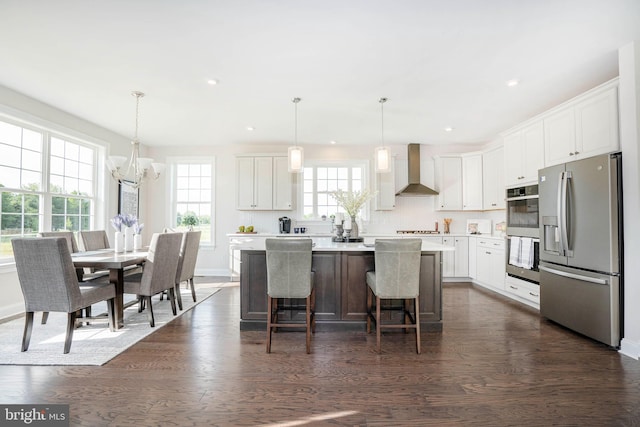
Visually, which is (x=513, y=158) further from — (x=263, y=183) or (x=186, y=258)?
(x=186, y=258)

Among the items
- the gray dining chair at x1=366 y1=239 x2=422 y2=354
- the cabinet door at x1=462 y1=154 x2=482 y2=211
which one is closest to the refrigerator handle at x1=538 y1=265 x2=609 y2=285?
the gray dining chair at x1=366 y1=239 x2=422 y2=354

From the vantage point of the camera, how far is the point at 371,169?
20.2ft

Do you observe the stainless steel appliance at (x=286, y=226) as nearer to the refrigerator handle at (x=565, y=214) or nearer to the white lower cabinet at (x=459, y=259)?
the white lower cabinet at (x=459, y=259)

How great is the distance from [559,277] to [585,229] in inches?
24.8

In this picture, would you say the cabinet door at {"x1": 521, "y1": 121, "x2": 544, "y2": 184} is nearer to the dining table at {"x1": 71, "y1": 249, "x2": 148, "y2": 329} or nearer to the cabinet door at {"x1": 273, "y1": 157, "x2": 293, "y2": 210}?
the cabinet door at {"x1": 273, "y1": 157, "x2": 293, "y2": 210}

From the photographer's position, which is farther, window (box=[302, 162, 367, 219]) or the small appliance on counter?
window (box=[302, 162, 367, 219])

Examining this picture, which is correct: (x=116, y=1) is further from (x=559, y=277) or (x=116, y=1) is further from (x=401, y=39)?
(x=559, y=277)

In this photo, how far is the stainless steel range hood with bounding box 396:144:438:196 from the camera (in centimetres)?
582

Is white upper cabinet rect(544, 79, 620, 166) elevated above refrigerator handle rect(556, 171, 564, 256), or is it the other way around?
white upper cabinet rect(544, 79, 620, 166)

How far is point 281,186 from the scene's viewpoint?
585 cm

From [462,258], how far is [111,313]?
5418mm

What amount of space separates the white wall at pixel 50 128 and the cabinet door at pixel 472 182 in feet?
21.2

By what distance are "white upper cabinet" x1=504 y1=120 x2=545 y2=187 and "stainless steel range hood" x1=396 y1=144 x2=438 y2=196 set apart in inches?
61.5

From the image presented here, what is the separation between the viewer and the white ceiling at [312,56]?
2188mm
